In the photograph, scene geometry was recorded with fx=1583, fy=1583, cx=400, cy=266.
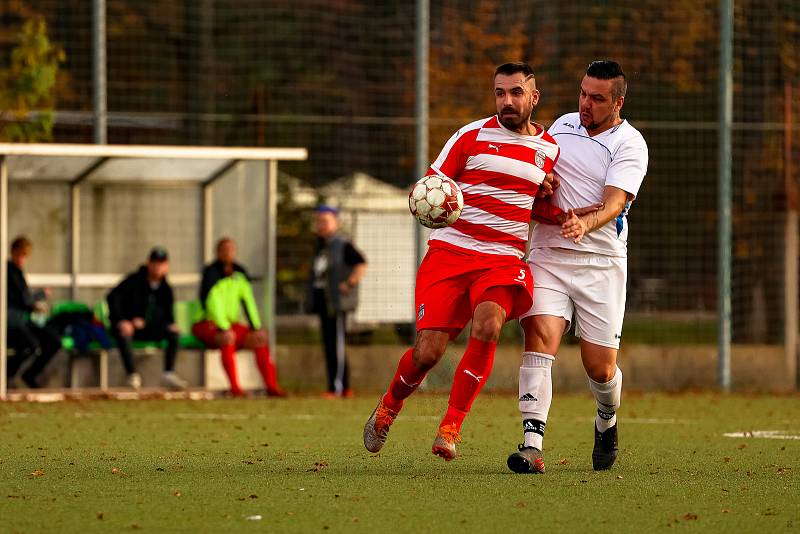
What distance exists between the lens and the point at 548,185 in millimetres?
7809

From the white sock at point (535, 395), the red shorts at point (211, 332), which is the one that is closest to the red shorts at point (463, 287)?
the white sock at point (535, 395)

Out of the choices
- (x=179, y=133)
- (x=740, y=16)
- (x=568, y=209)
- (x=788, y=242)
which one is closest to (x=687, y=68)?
(x=740, y=16)

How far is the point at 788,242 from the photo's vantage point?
1683cm

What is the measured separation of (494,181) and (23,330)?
838 cm

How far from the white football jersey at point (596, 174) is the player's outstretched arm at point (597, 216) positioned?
0.07m

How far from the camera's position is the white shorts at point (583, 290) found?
25.7 ft

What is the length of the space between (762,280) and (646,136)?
2.06 meters

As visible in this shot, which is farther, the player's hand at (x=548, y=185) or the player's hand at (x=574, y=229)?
the player's hand at (x=548, y=185)

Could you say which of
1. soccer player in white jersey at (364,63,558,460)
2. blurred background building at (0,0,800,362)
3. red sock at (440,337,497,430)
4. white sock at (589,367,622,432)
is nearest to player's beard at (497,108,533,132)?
soccer player in white jersey at (364,63,558,460)

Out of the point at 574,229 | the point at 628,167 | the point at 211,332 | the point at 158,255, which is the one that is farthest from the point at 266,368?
the point at 574,229

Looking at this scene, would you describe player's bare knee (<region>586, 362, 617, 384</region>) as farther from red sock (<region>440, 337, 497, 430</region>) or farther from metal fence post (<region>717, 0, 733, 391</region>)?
metal fence post (<region>717, 0, 733, 391</region>)

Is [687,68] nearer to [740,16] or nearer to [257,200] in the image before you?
[740,16]

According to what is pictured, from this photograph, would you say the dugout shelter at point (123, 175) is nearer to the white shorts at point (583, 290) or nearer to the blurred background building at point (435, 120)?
the blurred background building at point (435, 120)

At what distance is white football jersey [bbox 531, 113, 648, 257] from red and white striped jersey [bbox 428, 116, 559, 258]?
0.48ft
